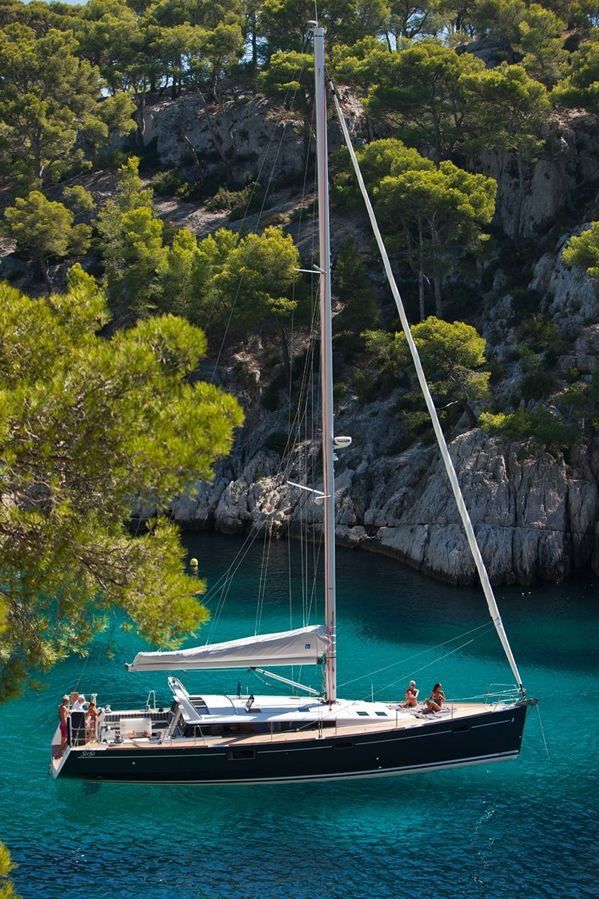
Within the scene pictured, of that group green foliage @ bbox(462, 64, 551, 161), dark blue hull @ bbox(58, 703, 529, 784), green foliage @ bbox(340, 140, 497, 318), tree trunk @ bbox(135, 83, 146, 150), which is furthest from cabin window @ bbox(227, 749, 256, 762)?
tree trunk @ bbox(135, 83, 146, 150)

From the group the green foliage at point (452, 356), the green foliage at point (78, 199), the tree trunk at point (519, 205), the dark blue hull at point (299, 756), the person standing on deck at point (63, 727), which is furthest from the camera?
the green foliage at point (78, 199)

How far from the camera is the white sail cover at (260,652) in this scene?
26547 millimetres

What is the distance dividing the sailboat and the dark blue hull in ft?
0.09

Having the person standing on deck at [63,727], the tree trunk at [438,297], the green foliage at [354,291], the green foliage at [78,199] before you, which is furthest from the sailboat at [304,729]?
the green foliage at [78,199]

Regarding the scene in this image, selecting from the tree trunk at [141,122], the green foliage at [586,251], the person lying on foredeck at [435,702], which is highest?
the tree trunk at [141,122]

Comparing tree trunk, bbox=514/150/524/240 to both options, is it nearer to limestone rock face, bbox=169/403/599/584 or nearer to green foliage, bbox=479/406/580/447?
limestone rock face, bbox=169/403/599/584

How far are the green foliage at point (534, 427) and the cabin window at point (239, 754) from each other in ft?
75.3

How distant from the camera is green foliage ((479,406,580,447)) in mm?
43188

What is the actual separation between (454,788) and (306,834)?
455 cm

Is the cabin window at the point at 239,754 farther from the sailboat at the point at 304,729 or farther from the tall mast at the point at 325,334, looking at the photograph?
the tall mast at the point at 325,334

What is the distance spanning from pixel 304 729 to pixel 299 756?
761mm

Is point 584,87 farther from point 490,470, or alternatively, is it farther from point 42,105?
point 42,105

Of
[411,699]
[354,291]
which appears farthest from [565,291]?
[411,699]

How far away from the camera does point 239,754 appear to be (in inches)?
998
